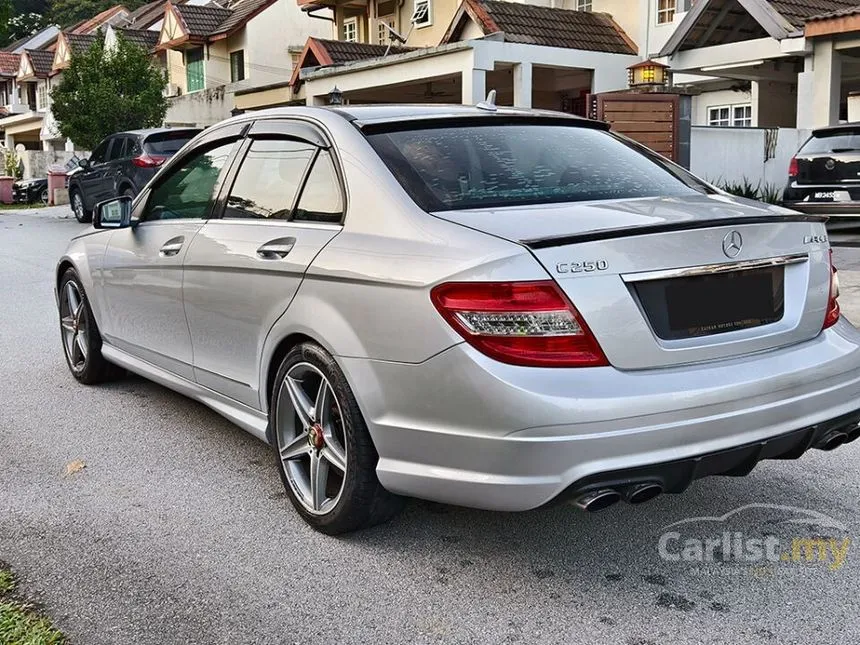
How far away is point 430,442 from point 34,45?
73.0m

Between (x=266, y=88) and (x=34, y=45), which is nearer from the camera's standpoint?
(x=266, y=88)

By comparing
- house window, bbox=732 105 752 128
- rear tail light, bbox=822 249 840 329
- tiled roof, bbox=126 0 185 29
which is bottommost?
rear tail light, bbox=822 249 840 329

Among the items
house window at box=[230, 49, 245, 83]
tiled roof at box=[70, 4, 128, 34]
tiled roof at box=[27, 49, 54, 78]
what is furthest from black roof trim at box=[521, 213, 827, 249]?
tiled roof at box=[27, 49, 54, 78]

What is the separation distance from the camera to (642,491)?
3.02 m

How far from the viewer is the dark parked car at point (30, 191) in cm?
A: 3419

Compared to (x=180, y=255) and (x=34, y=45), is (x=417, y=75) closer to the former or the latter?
(x=180, y=255)

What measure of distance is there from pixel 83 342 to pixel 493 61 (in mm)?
14543

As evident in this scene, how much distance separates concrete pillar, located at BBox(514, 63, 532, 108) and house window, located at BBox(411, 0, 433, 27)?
844 centimetres

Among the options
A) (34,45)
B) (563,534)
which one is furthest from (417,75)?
(34,45)

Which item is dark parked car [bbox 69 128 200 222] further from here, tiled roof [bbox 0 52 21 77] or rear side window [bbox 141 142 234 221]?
tiled roof [bbox 0 52 21 77]

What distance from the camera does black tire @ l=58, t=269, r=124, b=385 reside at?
5957 mm

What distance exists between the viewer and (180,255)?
4613mm

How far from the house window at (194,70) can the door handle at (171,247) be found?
118 feet

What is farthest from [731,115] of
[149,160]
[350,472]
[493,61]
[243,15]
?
[350,472]
